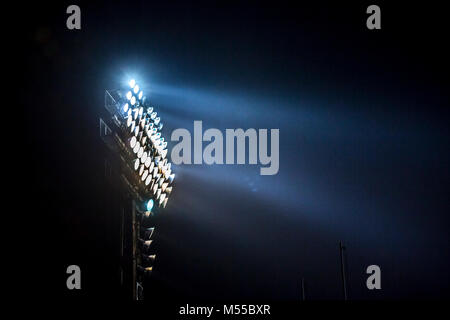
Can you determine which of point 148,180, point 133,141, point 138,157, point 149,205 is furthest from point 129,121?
point 149,205

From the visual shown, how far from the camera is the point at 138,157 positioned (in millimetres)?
10906

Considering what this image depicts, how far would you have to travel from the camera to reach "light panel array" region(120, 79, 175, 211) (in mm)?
10602

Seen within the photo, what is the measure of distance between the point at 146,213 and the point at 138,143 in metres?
1.50

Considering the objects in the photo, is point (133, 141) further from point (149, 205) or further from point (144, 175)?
point (149, 205)

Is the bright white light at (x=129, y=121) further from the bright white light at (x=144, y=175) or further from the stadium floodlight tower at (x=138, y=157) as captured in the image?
the bright white light at (x=144, y=175)

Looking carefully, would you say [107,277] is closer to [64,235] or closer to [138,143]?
[64,235]

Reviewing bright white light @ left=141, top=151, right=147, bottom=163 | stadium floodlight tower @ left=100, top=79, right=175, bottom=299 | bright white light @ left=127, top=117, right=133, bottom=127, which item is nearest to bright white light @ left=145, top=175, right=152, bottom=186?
stadium floodlight tower @ left=100, top=79, right=175, bottom=299

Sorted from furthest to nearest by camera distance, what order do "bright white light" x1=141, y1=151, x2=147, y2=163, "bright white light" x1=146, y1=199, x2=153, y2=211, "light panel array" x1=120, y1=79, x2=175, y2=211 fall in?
"bright white light" x1=146, y1=199, x2=153, y2=211
"bright white light" x1=141, y1=151, x2=147, y2=163
"light panel array" x1=120, y1=79, x2=175, y2=211

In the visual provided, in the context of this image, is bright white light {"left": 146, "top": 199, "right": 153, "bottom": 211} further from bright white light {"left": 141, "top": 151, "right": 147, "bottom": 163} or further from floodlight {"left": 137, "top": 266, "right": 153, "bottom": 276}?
floodlight {"left": 137, "top": 266, "right": 153, "bottom": 276}

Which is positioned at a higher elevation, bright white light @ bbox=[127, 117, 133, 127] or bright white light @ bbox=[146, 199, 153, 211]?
bright white light @ bbox=[127, 117, 133, 127]

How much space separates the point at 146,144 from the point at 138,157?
538mm

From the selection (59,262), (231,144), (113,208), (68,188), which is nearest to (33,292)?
(59,262)

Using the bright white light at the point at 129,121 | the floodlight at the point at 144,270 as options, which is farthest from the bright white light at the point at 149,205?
the bright white light at the point at 129,121
